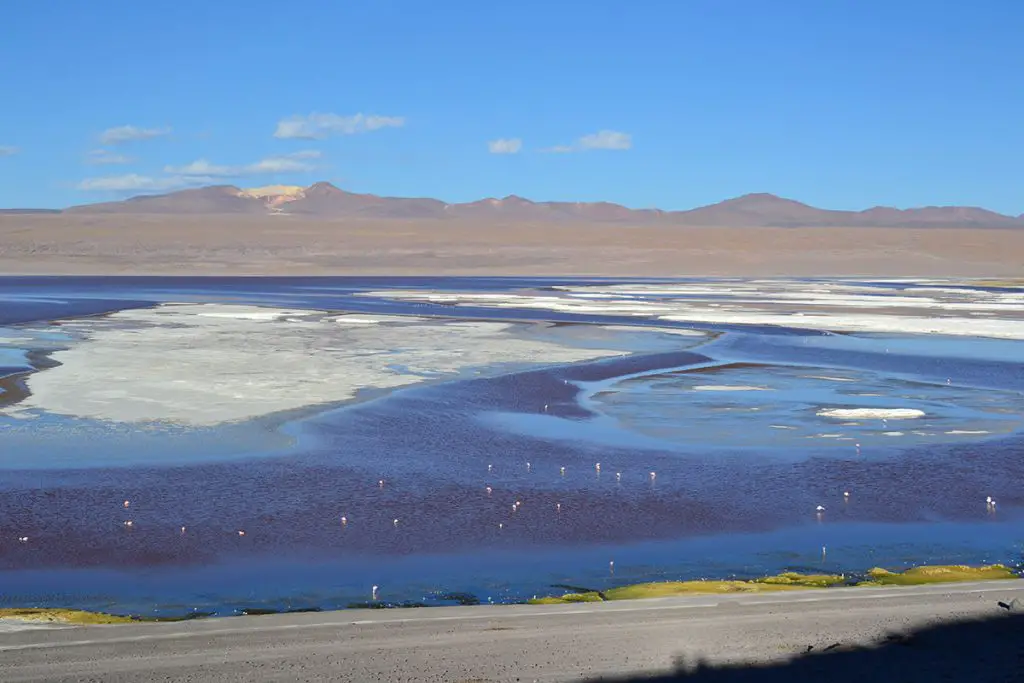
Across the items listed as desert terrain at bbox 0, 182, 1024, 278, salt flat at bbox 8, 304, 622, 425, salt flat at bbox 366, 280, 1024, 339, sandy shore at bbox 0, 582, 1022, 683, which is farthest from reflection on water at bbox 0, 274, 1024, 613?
desert terrain at bbox 0, 182, 1024, 278

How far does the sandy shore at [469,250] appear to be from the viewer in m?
79.0

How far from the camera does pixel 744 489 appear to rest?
11648 mm

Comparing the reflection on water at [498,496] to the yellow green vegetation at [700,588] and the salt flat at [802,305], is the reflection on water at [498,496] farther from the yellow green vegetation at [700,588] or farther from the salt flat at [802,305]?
the salt flat at [802,305]

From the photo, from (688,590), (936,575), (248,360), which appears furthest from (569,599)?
(248,360)

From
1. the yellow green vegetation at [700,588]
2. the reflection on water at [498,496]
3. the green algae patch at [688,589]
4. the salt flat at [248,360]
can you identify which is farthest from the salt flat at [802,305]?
the green algae patch at [688,589]

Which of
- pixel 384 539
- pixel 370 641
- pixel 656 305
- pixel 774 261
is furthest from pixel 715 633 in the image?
pixel 774 261

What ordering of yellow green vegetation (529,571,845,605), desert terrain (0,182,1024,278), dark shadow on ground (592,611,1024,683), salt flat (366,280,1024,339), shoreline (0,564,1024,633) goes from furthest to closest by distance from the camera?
desert terrain (0,182,1024,278) < salt flat (366,280,1024,339) < yellow green vegetation (529,571,845,605) < shoreline (0,564,1024,633) < dark shadow on ground (592,611,1024,683)

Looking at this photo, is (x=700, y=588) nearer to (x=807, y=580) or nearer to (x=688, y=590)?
(x=688, y=590)

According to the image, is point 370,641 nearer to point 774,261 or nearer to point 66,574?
point 66,574

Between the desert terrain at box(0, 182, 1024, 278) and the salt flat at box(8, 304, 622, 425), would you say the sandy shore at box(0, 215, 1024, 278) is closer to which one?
the desert terrain at box(0, 182, 1024, 278)

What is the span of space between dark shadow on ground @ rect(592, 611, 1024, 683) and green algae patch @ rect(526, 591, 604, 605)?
3.94ft

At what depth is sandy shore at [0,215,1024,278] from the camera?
79.0 m

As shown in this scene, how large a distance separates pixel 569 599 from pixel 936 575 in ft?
8.80

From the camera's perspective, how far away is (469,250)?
89375 millimetres
